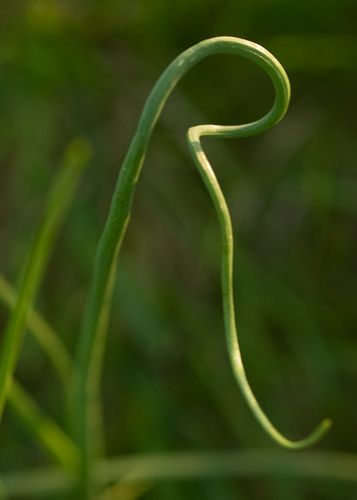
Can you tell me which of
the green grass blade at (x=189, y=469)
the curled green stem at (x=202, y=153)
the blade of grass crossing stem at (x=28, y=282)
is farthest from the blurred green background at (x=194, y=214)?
the curled green stem at (x=202, y=153)

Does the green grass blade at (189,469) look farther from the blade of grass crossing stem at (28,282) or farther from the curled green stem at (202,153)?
the curled green stem at (202,153)

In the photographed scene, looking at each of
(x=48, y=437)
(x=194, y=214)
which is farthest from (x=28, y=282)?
(x=194, y=214)

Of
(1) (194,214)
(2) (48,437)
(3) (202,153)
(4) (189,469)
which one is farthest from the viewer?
(1) (194,214)

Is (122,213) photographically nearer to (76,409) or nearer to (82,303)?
(76,409)

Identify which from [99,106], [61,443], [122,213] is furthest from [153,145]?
[122,213]

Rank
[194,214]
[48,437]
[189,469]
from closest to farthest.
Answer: [48,437]
[189,469]
[194,214]

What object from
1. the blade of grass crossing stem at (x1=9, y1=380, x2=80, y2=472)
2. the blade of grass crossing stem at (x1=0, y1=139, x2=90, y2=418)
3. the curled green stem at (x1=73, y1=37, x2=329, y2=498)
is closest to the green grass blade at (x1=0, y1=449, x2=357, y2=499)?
the blade of grass crossing stem at (x1=9, y1=380, x2=80, y2=472)

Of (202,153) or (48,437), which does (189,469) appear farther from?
(202,153)

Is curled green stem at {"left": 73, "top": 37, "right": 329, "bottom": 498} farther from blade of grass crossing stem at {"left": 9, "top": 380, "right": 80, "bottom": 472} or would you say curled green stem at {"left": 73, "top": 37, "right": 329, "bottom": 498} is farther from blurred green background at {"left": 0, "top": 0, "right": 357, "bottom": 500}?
blurred green background at {"left": 0, "top": 0, "right": 357, "bottom": 500}

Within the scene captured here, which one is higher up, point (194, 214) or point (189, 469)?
point (194, 214)
